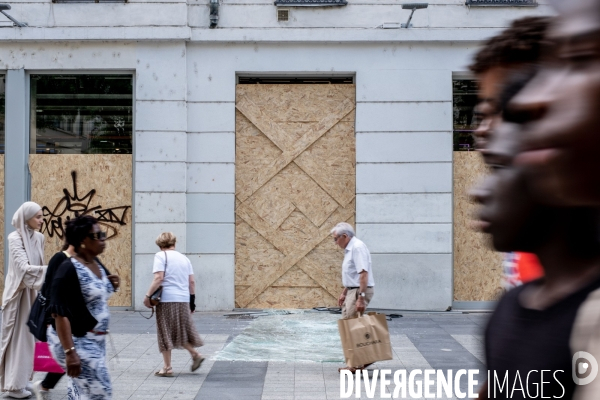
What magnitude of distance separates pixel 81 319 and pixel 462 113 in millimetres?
10984

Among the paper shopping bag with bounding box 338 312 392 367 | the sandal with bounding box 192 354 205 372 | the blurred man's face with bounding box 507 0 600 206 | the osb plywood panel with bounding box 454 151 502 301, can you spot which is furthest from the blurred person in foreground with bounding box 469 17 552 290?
the osb plywood panel with bounding box 454 151 502 301

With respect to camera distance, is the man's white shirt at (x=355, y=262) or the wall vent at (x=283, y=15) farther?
the wall vent at (x=283, y=15)

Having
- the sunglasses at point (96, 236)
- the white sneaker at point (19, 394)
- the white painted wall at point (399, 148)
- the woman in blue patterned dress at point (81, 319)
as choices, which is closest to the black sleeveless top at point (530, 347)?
the woman in blue patterned dress at point (81, 319)

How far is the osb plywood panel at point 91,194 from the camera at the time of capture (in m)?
15.0

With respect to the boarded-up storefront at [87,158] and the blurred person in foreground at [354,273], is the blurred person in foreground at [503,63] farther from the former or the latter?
the boarded-up storefront at [87,158]

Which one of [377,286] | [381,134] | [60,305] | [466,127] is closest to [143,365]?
[60,305]

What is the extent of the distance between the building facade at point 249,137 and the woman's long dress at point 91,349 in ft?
30.5

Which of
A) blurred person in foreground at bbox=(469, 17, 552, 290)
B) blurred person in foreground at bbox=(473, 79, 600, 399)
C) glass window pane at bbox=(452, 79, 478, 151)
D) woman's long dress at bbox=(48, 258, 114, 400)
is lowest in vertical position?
woman's long dress at bbox=(48, 258, 114, 400)

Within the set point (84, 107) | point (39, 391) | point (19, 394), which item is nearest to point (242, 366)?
point (19, 394)

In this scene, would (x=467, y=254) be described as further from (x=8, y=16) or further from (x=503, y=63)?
(x=503, y=63)

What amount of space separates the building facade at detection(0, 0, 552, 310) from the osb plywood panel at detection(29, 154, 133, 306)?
0.03 meters

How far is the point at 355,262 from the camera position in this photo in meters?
9.68

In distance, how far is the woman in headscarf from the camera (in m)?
7.89

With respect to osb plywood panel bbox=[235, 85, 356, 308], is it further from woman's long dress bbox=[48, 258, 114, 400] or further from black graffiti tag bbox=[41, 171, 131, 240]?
woman's long dress bbox=[48, 258, 114, 400]
